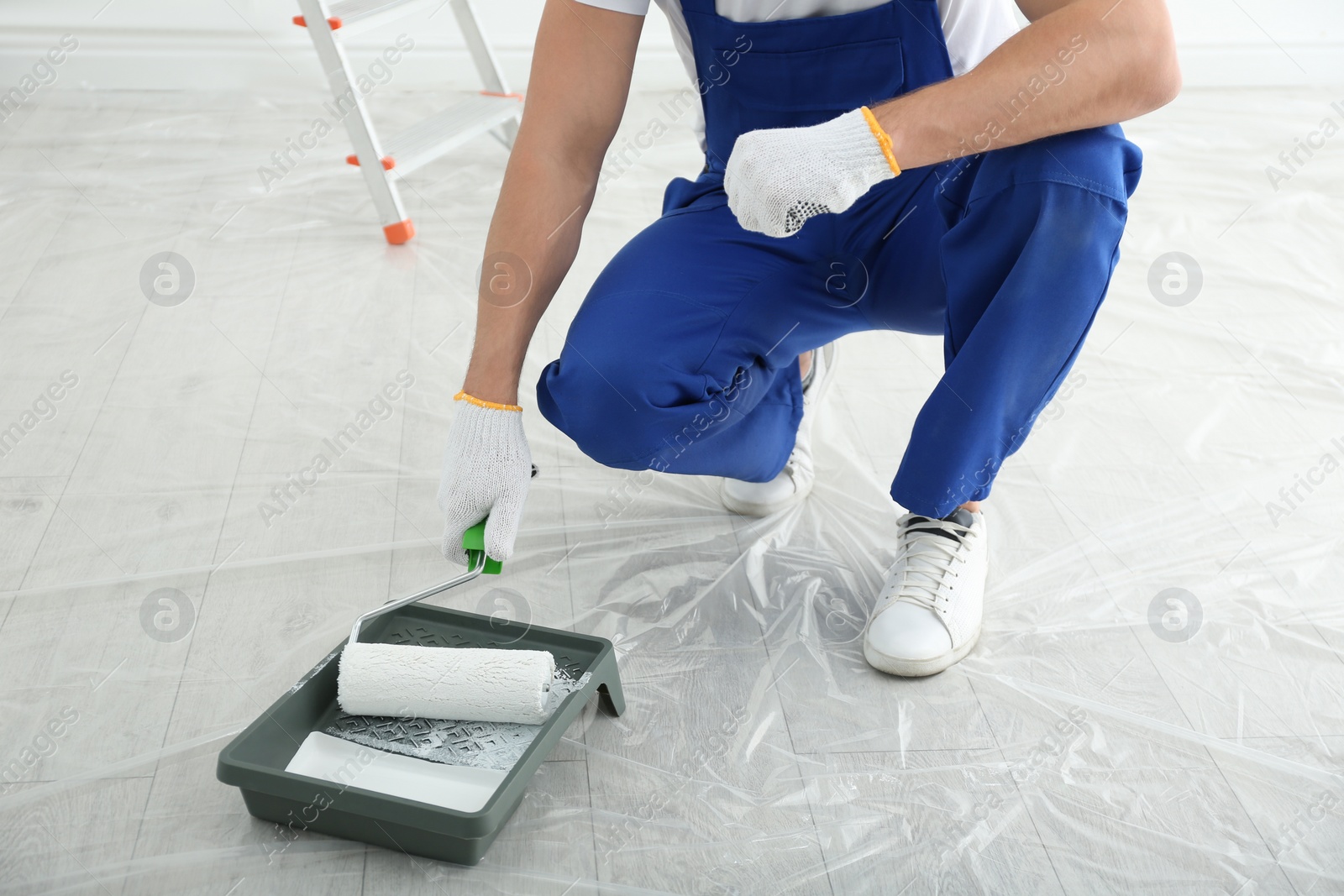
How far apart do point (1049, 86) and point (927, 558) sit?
55 cm

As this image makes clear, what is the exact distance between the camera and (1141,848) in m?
0.98

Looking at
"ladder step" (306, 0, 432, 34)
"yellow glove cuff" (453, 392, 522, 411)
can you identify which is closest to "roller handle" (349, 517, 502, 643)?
"yellow glove cuff" (453, 392, 522, 411)

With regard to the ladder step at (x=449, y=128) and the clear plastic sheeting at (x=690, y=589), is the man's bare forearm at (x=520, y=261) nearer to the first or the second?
the clear plastic sheeting at (x=690, y=589)

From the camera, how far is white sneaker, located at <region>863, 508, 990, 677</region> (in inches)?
46.1

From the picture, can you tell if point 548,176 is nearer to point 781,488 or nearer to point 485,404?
point 485,404

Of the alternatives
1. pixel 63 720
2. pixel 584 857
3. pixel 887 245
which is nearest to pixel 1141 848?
pixel 584 857

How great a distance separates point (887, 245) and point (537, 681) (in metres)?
0.64

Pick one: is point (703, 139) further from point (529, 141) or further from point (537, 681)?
point (537, 681)

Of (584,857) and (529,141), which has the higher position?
(529,141)

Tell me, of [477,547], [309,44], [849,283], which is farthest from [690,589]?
[309,44]

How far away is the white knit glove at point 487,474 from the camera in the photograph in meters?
1.07

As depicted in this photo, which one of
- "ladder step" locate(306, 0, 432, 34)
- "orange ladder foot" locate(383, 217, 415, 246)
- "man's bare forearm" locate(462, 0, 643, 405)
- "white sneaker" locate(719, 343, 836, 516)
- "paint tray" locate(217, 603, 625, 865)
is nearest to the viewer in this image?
"paint tray" locate(217, 603, 625, 865)

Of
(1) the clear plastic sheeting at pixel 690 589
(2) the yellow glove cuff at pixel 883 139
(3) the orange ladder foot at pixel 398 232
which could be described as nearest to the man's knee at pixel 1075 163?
(2) the yellow glove cuff at pixel 883 139

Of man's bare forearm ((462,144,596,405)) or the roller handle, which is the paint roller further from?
man's bare forearm ((462,144,596,405))
